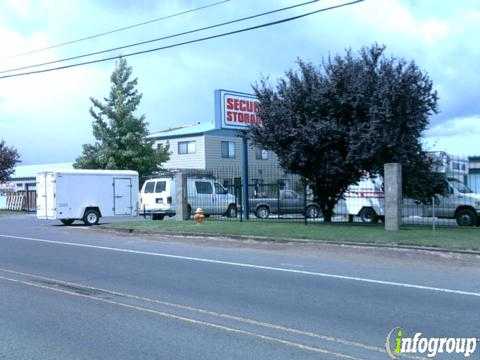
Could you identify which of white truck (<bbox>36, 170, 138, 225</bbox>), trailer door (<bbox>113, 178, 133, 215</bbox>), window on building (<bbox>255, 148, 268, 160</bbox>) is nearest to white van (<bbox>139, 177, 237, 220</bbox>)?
white truck (<bbox>36, 170, 138, 225</bbox>)

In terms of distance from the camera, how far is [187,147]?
4694cm

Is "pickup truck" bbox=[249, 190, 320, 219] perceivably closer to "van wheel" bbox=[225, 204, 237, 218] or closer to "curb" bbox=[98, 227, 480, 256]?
"van wheel" bbox=[225, 204, 237, 218]

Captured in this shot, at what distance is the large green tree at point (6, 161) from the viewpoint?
152ft

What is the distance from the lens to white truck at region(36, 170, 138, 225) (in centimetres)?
2616

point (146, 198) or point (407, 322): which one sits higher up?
point (146, 198)

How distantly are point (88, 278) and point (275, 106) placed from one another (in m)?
11.2

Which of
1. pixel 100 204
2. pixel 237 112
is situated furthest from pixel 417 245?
pixel 100 204

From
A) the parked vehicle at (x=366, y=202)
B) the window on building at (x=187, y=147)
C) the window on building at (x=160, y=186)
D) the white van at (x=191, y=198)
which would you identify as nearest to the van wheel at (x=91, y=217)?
the white van at (x=191, y=198)

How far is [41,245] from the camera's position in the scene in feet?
57.4

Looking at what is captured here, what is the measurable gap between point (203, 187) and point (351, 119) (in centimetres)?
1026

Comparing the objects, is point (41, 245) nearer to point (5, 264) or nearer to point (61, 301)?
point (5, 264)

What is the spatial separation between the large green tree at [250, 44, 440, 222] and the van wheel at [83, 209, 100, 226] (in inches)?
376

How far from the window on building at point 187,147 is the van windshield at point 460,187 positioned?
25238 mm

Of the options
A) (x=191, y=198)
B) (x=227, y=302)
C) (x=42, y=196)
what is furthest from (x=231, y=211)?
(x=227, y=302)
